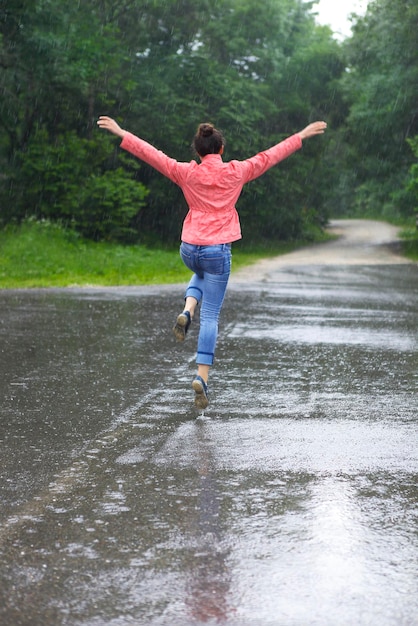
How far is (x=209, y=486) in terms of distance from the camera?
5.12 m

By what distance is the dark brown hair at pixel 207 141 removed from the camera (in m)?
7.30

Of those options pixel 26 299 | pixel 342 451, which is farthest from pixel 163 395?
pixel 26 299

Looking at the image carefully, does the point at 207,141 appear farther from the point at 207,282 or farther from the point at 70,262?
the point at 70,262

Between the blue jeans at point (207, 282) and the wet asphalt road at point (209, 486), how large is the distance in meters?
0.45

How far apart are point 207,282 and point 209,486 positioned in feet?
8.38

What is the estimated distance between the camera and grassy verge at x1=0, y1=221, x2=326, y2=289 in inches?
928

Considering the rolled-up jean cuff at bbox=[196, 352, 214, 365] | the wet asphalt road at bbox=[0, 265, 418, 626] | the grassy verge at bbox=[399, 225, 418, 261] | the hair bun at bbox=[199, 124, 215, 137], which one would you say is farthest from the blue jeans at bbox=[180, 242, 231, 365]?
the grassy verge at bbox=[399, 225, 418, 261]

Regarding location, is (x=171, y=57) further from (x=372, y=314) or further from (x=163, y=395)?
(x=163, y=395)

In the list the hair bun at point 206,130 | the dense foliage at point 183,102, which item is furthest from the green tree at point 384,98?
the hair bun at point 206,130

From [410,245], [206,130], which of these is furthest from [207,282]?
[410,245]

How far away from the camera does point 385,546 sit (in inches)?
163

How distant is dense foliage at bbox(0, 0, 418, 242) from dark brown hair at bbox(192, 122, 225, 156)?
92.5 ft

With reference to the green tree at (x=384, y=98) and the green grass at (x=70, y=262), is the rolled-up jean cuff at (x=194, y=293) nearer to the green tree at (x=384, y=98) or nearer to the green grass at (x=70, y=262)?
the green grass at (x=70, y=262)

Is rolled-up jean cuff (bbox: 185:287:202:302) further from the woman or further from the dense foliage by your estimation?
the dense foliage
